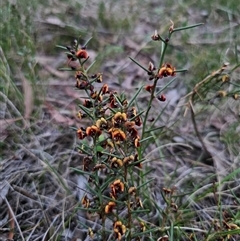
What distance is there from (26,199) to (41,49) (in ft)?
A: 3.36

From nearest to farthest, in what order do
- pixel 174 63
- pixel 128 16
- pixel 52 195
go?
1. pixel 52 195
2. pixel 174 63
3. pixel 128 16

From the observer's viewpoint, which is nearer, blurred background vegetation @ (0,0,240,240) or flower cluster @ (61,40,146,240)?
flower cluster @ (61,40,146,240)

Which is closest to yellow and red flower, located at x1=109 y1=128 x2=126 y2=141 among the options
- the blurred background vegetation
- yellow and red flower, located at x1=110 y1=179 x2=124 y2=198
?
yellow and red flower, located at x1=110 y1=179 x2=124 y2=198

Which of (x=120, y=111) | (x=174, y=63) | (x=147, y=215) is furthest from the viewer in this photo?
(x=174, y=63)

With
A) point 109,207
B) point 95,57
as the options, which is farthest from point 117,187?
point 95,57

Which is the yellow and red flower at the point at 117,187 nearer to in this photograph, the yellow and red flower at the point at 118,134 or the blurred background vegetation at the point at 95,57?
the yellow and red flower at the point at 118,134

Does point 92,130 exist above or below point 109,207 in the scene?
above

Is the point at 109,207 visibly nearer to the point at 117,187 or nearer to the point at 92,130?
the point at 117,187

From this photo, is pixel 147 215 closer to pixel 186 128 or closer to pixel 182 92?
pixel 186 128

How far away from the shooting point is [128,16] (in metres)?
2.62

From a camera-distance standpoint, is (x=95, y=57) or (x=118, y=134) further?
(x=95, y=57)

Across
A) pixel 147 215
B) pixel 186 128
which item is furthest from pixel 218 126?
pixel 147 215

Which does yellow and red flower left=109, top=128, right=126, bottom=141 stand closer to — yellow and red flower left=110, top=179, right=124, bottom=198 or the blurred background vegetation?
yellow and red flower left=110, top=179, right=124, bottom=198

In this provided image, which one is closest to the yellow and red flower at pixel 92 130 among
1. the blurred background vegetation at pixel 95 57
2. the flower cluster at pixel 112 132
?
the flower cluster at pixel 112 132
